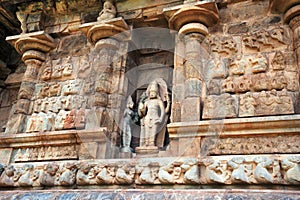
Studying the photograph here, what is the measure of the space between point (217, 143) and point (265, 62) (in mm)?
1067

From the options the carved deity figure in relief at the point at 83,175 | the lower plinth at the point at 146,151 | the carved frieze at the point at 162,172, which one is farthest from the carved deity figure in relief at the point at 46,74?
the lower plinth at the point at 146,151

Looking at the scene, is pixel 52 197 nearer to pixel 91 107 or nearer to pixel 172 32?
pixel 91 107

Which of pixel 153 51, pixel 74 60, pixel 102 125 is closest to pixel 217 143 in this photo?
pixel 102 125

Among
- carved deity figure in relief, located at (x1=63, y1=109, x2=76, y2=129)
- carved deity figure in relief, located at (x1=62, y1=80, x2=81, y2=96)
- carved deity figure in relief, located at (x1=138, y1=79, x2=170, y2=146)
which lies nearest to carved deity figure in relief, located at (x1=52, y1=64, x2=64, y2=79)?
carved deity figure in relief, located at (x1=62, y1=80, x2=81, y2=96)

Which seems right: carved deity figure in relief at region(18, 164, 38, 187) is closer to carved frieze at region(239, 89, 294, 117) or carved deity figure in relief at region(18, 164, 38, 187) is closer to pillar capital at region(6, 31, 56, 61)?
pillar capital at region(6, 31, 56, 61)

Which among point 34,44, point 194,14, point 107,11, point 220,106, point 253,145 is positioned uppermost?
point 107,11

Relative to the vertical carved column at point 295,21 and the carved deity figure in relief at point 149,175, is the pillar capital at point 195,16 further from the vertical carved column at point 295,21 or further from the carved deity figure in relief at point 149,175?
the carved deity figure in relief at point 149,175

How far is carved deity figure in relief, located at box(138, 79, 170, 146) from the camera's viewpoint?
12.7 ft

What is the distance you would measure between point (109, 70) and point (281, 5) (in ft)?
7.41

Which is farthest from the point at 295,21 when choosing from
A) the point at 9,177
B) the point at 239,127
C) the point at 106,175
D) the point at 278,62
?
the point at 9,177

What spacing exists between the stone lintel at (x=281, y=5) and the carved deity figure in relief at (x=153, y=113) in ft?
5.37

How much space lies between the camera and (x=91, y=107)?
13.5ft

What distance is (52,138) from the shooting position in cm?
403

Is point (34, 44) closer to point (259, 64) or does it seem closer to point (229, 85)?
point (229, 85)
